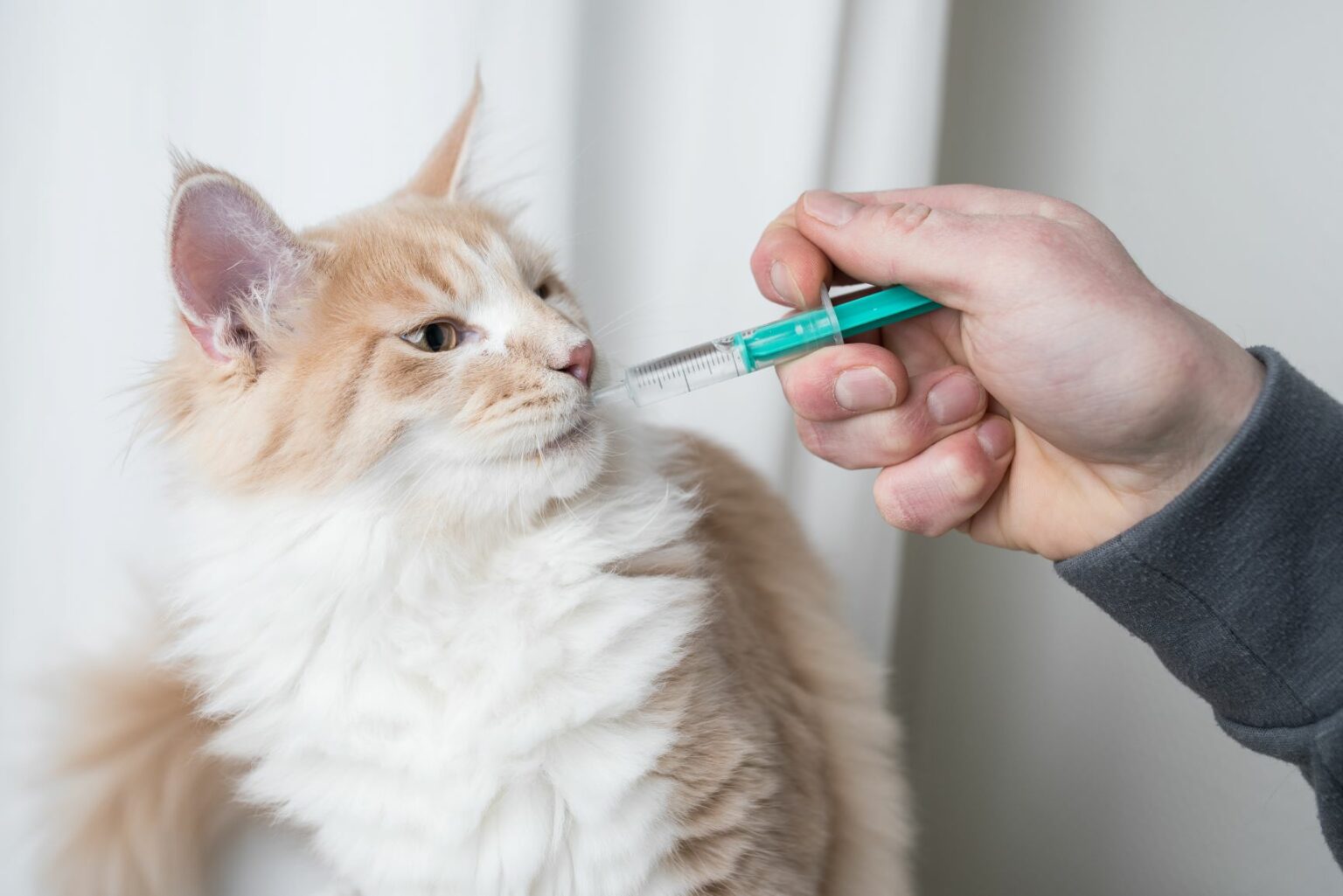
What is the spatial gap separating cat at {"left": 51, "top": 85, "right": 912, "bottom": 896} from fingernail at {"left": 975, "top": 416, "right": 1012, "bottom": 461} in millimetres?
359

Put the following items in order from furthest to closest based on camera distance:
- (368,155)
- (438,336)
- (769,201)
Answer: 1. (769,201)
2. (368,155)
3. (438,336)

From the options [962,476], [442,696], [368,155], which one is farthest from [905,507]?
[368,155]

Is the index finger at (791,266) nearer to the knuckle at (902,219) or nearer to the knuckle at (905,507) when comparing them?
the knuckle at (902,219)

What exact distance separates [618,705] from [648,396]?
0.32m

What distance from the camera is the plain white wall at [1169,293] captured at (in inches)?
61.3

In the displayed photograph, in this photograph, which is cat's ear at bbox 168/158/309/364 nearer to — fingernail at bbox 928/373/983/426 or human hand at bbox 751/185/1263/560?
human hand at bbox 751/185/1263/560

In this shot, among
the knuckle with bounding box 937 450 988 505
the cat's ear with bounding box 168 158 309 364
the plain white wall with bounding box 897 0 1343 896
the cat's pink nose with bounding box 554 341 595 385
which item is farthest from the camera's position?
the plain white wall with bounding box 897 0 1343 896

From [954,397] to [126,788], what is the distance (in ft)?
3.24

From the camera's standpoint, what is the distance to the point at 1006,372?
3.00 feet

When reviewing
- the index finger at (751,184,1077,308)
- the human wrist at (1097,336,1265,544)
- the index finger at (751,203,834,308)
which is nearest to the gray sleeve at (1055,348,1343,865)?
the human wrist at (1097,336,1265,544)

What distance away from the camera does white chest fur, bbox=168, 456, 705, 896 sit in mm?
882

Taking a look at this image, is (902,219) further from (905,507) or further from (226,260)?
(226,260)

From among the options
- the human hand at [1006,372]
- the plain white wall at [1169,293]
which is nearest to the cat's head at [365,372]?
the human hand at [1006,372]

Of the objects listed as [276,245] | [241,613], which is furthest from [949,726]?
[276,245]
